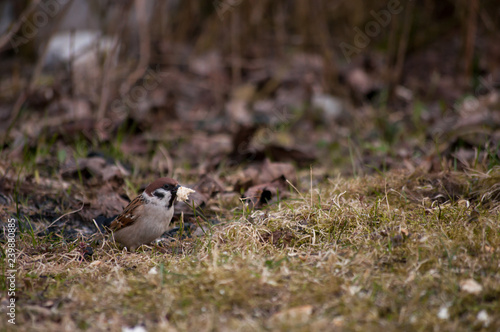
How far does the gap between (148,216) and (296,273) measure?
3.85 ft

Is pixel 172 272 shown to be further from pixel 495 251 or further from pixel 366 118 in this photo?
pixel 366 118

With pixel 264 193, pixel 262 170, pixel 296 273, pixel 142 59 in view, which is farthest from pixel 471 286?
pixel 142 59

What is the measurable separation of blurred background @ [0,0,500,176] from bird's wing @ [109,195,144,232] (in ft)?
4.21

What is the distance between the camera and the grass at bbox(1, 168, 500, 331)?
2.26m

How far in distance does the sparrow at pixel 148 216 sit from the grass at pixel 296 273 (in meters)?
0.09

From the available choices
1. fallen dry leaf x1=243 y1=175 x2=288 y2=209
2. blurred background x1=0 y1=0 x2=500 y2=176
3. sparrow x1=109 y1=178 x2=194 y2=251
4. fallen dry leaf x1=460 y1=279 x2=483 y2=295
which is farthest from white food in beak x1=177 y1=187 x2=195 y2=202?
fallen dry leaf x1=460 y1=279 x2=483 y2=295

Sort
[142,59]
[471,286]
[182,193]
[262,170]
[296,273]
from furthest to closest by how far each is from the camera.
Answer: [142,59] < [262,170] < [182,193] < [296,273] < [471,286]

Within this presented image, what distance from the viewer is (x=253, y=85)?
7.66m

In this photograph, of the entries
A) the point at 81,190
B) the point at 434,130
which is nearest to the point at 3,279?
the point at 81,190

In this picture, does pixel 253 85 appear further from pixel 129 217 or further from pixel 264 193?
pixel 129 217

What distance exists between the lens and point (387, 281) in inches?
96.7

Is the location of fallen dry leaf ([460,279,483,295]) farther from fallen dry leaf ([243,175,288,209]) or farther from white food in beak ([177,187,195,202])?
white food in beak ([177,187,195,202])

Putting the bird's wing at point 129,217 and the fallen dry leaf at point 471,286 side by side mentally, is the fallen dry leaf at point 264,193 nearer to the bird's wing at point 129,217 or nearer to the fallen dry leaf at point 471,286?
the bird's wing at point 129,217

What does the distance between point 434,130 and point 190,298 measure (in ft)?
12.2
